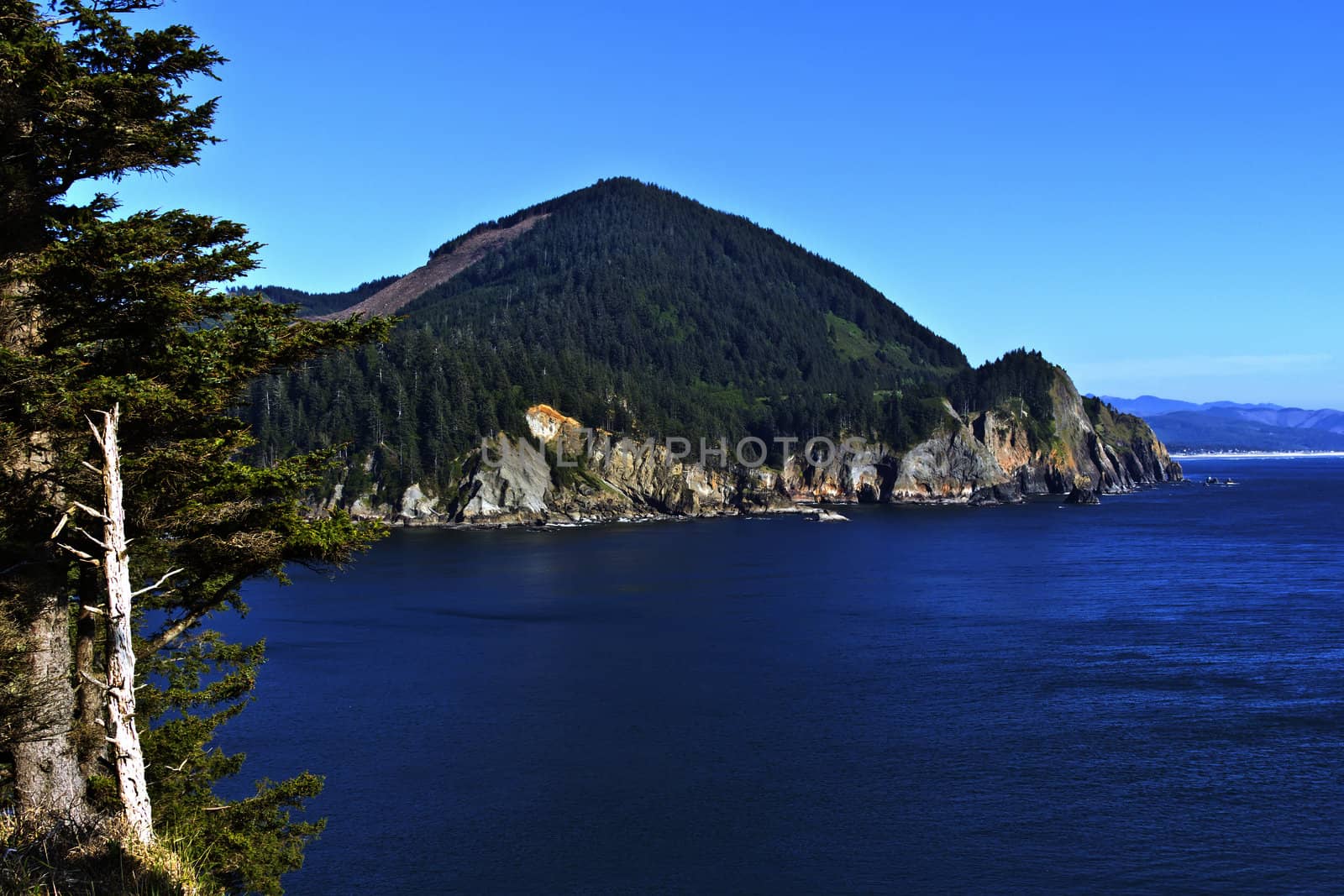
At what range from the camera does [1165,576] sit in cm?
9169

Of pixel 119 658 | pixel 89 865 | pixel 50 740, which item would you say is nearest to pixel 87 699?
pixel 50 740

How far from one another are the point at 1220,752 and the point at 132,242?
45333 millimetres

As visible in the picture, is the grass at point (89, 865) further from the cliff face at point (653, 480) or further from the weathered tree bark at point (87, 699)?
the cliff face at point (653, 480)

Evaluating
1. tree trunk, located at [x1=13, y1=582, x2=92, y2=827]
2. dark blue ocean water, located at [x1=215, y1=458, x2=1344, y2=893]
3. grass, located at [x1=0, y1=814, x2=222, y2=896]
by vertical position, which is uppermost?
tree trunk, located at [x1=13, y1=582, x2=92, y2=827]

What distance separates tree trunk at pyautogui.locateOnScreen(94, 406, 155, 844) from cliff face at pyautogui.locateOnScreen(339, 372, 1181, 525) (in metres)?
138

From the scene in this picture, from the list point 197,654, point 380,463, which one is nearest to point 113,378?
point 197,654

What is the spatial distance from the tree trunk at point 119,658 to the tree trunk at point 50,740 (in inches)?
86.2

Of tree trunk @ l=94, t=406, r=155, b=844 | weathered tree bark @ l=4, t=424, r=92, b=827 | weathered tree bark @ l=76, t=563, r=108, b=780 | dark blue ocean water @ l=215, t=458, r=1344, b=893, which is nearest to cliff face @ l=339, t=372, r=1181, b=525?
dark blue ocean water @ l=215, t=458, r=1344, b=893

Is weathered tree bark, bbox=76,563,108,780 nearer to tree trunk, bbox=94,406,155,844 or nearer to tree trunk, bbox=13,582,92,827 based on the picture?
tree trunk, bbox=13,582,92,827

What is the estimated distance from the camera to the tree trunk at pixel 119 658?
44.3ft

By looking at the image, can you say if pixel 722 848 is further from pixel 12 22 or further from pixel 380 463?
pixel 380 463

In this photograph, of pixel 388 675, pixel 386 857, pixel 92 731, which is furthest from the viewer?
pixel 388 675

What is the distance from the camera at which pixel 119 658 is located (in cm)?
1355

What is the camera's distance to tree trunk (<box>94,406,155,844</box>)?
1350 cm
